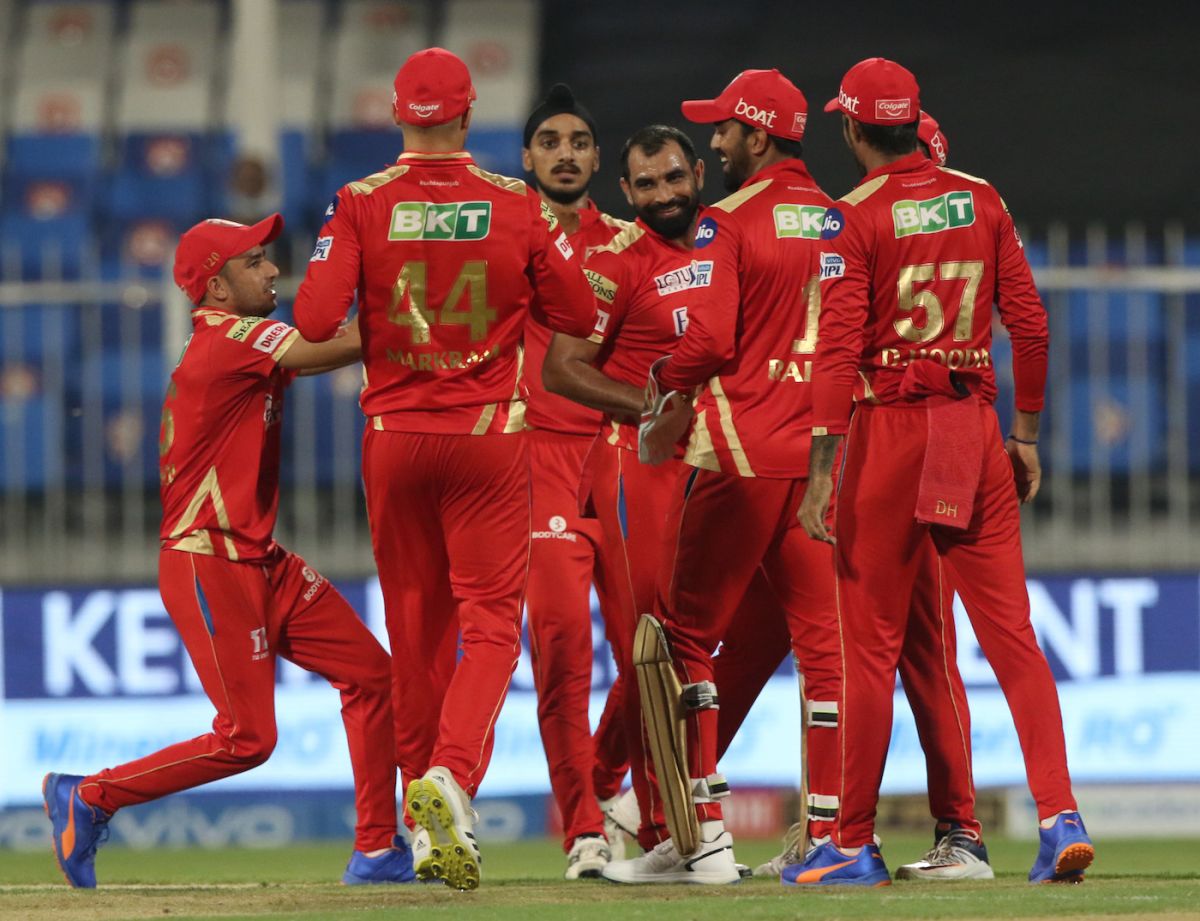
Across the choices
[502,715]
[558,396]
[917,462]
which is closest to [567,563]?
[558,396]

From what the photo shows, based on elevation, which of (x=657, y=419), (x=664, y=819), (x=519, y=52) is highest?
(x=519, y=52)

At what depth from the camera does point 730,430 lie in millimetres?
5906

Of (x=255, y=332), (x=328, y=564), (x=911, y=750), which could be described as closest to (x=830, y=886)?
(x=255, y=332)

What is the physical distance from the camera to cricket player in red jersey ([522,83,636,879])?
6.61m

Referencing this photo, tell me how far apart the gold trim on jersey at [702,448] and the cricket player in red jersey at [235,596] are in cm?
118

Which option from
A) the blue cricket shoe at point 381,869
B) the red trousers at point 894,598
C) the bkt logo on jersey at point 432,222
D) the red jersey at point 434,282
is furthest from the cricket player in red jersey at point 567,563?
the red trousers at point 894,598

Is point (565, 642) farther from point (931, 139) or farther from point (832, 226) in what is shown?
point (931, 139)

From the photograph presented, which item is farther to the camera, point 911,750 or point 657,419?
point 911,750

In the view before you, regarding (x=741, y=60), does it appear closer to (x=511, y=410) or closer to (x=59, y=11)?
(x=59, y=11)

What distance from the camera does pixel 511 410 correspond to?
19.1ft

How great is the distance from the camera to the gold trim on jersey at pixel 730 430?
5871mm

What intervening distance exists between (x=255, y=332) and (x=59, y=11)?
36.2ft

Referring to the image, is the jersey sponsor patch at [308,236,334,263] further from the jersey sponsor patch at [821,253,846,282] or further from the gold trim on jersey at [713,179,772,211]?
the jersey sponsor patch at [821,253,846,282]

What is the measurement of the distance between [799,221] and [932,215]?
0.40 m
